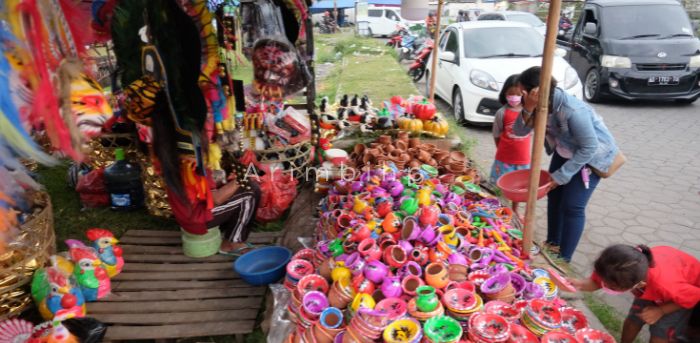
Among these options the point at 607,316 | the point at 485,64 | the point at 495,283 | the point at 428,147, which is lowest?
the point at 607,316

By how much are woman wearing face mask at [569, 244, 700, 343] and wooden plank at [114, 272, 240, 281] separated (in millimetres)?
2169

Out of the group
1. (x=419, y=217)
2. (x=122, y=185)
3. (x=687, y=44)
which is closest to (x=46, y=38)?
(x=419, y=217)

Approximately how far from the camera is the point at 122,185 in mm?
3889

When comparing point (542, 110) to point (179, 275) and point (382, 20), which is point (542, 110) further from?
point (382, 20)

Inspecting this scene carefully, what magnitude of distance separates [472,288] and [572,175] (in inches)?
48.6

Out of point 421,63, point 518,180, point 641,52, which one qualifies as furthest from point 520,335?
point 421,63

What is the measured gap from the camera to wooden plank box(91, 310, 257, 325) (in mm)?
2682

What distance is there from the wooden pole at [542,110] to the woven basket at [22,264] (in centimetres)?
269

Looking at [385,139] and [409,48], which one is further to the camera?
[409,48]

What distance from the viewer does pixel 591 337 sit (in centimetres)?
184

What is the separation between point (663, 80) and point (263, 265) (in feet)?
23.3

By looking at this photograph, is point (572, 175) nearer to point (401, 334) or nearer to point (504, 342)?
point (504, 342)

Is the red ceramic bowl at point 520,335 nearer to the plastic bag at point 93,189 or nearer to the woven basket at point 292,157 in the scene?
the woven basket at point 292,157

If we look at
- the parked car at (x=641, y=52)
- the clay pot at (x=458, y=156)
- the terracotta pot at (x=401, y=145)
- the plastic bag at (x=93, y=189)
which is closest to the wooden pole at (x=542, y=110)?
the clay pot at (x=458, y=156)
